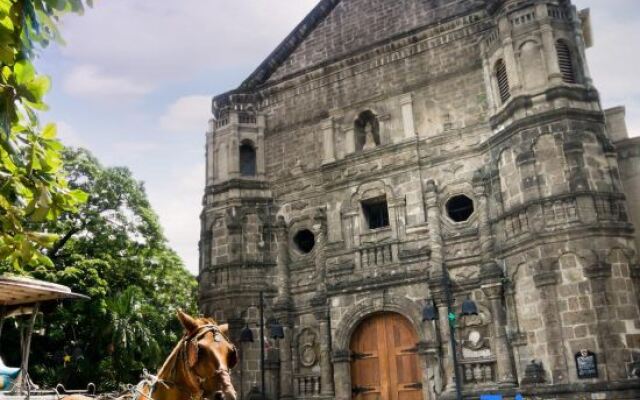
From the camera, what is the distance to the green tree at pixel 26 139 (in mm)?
3393

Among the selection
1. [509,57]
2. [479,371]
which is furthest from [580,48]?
[479,371]

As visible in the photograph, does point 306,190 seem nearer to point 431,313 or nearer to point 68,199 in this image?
point 431,313

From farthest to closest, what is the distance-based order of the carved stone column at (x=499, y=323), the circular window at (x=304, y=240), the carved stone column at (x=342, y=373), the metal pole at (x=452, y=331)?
the circular window at (x=304, y=240) → the carved stone column at (x=342, y=373) → the carved stone column at (x=499, y=323) → the metal pole at (x=452, y=331)

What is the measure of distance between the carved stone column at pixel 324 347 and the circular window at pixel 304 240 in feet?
6.19

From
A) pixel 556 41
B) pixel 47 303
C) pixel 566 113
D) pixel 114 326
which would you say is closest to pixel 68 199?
pixel 47 303

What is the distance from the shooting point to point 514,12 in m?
14.6

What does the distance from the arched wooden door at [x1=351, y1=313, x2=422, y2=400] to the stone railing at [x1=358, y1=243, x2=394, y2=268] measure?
54.4 inches

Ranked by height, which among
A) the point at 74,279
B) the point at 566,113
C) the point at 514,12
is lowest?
the point at 74,279

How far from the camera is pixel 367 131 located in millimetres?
17359

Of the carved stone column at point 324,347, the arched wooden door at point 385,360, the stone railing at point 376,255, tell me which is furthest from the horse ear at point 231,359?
the carved stone column at point 324,347

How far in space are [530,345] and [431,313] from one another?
2283mm

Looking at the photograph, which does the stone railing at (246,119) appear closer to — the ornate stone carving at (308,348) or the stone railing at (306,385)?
the ornate stone carving at (308,348)

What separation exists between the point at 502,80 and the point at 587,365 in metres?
7.28

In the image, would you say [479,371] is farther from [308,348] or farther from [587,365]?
[308,348]
